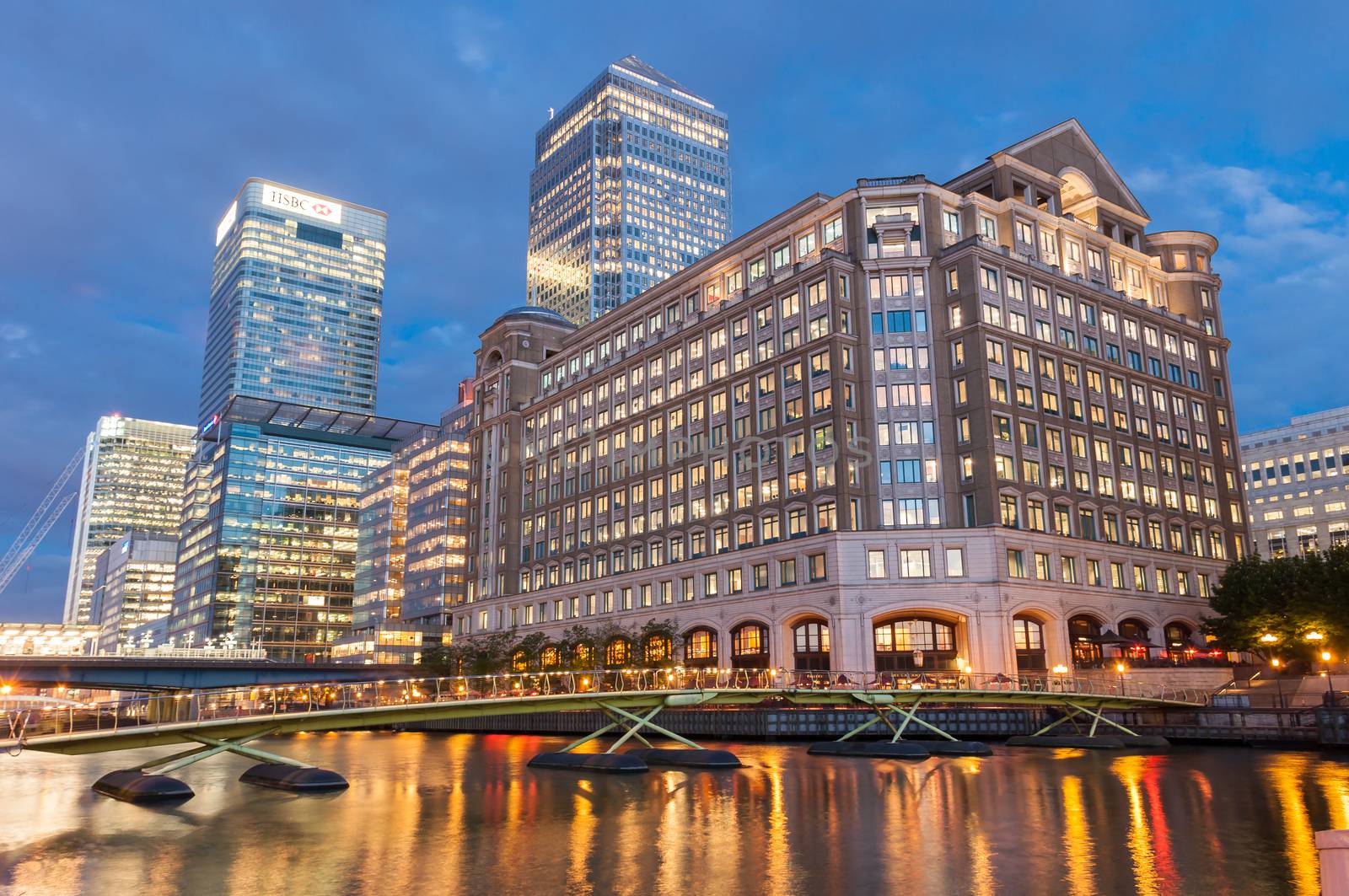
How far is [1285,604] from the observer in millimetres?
84875

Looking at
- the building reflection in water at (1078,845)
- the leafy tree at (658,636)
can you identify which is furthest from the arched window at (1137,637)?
the building reflection in water at (1078,845)

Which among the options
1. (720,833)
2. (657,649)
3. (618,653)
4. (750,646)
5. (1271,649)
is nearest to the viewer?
(720,833)

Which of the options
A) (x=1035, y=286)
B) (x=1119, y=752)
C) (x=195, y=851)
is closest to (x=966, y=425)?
(x=1035, y=286)

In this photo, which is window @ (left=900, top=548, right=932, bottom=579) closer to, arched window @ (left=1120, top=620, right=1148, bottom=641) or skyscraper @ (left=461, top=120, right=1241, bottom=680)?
skyscraper @ (left=461, top=120, right=1241, bottom=680)

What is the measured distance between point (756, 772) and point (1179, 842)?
83.0ft

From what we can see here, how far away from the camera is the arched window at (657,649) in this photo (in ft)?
349

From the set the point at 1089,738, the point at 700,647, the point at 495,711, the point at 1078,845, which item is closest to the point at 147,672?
the point at 700,647

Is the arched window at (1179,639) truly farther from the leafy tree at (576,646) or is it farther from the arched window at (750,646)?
the leafy tree at (576,646)

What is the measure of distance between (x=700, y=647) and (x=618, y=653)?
10726 mm

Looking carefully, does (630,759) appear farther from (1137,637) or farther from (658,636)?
(1137,637)

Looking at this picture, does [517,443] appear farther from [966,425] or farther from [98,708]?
[98,708]

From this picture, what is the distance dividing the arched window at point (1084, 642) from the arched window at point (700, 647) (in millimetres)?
33552

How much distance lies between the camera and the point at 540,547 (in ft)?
443

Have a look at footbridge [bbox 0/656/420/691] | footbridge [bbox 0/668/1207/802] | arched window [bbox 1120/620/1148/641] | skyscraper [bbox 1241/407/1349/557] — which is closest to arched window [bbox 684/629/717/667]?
footbridge [bbox 0/668/1207/802]
